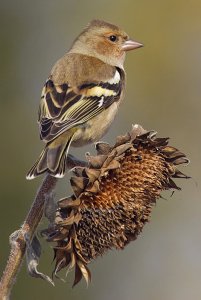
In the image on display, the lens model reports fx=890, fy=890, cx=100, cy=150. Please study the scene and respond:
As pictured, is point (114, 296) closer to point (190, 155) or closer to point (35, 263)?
point (190, 155)

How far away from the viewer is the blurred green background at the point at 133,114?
6578 mm

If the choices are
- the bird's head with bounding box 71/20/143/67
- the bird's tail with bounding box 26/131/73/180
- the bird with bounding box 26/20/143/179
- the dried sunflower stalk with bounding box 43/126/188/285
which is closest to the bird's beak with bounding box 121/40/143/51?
the bird's head with bounding box 71/20/143/67

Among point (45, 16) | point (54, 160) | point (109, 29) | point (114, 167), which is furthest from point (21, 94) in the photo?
point (114, 167)

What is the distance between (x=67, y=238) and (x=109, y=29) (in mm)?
2463

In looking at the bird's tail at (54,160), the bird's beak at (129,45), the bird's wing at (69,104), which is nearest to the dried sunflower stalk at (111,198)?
the bird's tail at (54,160)

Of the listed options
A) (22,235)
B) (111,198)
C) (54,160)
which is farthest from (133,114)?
(22,235)

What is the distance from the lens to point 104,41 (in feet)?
19.1

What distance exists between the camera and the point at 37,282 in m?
6.28

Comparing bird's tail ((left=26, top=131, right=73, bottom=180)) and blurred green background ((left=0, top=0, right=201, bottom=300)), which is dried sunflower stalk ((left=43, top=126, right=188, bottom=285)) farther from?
blurred green background ((left=0, top=0, right=201, bottom=300))

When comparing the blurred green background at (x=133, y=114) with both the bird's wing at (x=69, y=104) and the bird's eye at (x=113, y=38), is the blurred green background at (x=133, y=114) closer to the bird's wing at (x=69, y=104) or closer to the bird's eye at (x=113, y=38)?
the bird's eye at (x=113, y=38)

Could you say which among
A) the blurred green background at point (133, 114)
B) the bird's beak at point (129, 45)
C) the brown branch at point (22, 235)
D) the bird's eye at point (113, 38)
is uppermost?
the bird's eye at point (113, 38)

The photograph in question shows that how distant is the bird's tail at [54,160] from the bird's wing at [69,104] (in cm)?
5

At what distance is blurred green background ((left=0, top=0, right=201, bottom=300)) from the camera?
21.6ft

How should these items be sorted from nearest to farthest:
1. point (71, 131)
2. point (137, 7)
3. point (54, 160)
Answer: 1. point (54, 160)
2. point (71, 131)
3. point (137, 7)
